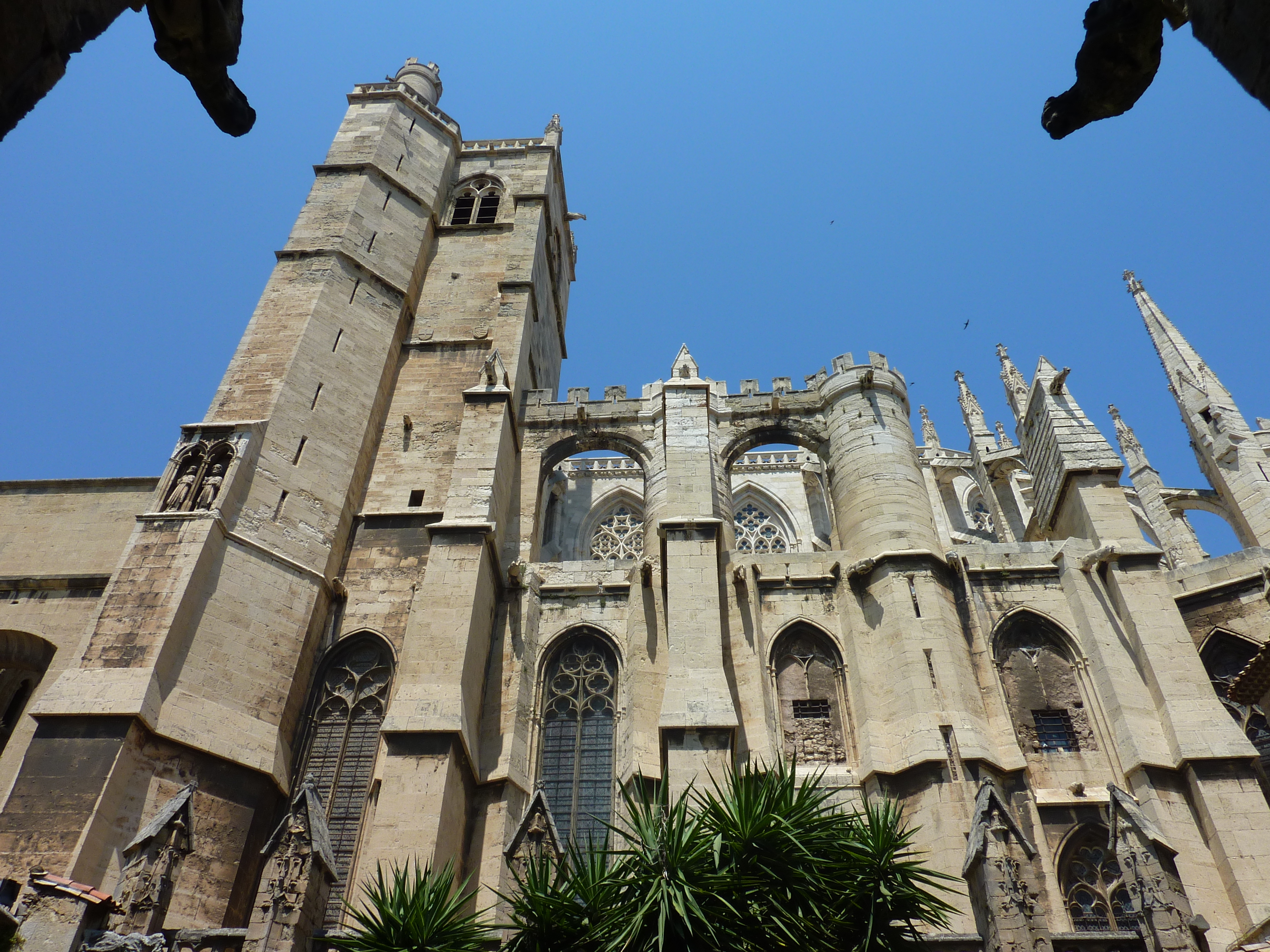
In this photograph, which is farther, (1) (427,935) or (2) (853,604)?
(2) (853,604)

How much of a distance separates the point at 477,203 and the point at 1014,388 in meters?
14.5

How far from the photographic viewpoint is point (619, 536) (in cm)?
2480

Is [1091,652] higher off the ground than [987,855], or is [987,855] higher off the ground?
[1091,652]

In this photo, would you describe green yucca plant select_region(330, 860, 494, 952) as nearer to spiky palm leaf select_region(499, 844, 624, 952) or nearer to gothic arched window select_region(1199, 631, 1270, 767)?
spiky palm leaf select_region(499, 844, 624, 952)

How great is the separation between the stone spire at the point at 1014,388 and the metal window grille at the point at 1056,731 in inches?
321

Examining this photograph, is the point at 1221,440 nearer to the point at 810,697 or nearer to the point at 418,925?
the point at 810,697

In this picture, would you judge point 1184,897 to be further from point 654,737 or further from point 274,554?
point 274,554

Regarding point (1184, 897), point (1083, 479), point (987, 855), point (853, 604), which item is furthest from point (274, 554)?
point (1083, 479)

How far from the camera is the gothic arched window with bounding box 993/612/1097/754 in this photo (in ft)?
45.9

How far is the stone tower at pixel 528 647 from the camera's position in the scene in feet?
36.5

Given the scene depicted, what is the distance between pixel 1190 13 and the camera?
2.74 metres

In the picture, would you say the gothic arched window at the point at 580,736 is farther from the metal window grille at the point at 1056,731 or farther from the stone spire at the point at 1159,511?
the stone spire at the point at 1159,511

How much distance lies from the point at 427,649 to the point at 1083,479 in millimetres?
11646

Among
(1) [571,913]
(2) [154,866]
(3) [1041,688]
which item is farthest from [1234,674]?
(2) [154,866]
